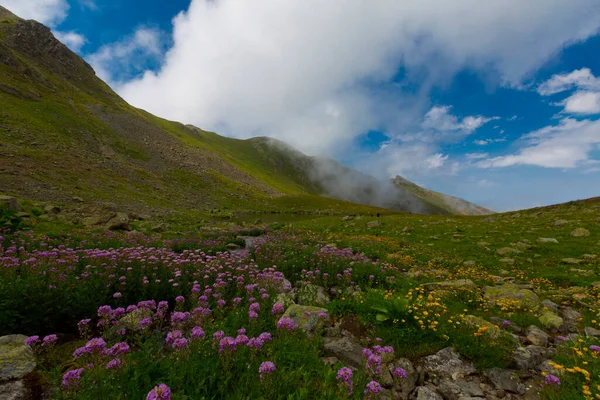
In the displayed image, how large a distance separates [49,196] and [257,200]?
78.7 meters

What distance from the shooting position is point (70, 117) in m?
86.3

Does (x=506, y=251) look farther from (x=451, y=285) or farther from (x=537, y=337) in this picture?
(x=537, y=337)

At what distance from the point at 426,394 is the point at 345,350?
1527 millimetres

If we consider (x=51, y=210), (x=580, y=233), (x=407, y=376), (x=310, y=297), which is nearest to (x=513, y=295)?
(x=407, y=376)

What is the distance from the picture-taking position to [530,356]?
5613 mm

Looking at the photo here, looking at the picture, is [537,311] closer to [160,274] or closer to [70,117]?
[160,274]

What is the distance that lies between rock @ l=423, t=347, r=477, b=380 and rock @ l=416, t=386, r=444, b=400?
51 cm

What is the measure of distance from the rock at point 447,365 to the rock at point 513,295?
4.29 m

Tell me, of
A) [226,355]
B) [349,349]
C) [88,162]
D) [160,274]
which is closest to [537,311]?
[349,349]

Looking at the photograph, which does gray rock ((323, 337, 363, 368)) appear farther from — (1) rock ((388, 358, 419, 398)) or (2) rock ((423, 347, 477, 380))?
(2) rock ((423, 347, 477, 380))

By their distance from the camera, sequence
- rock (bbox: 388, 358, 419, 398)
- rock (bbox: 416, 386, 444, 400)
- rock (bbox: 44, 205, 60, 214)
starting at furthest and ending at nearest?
rock (bbox: 44, 205, 60, 214), rock (bbox: 388, 358, 419, 398), rock (bbox: 416, 386, 444, 400)

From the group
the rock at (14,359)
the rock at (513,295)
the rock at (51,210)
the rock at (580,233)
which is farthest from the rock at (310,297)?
the rock at (51,210)

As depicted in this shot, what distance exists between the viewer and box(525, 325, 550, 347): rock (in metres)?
6.32

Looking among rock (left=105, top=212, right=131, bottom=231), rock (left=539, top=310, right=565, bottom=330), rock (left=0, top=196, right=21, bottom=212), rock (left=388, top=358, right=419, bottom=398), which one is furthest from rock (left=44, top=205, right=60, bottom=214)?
rock (left=539, top=310, right=565, bottom=330)
